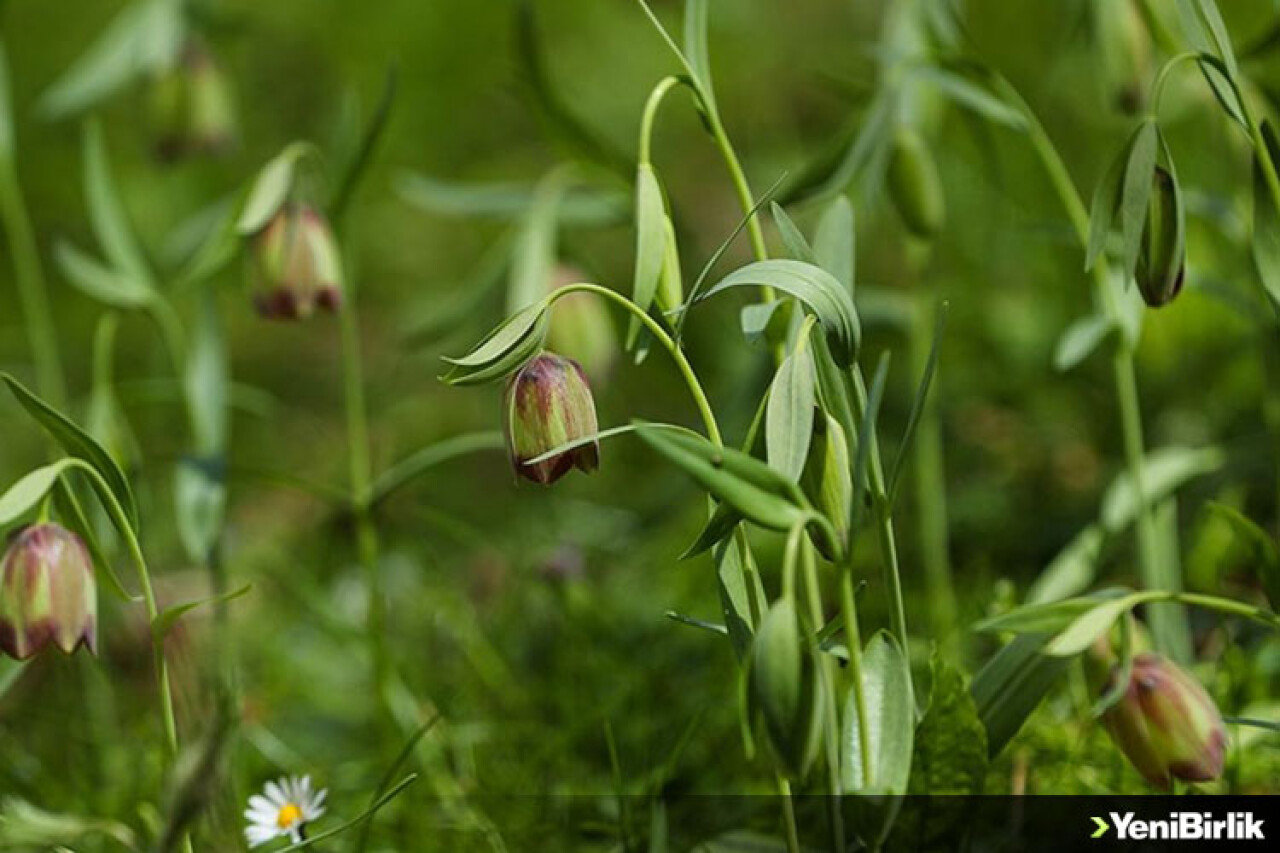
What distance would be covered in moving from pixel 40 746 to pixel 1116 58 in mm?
1212

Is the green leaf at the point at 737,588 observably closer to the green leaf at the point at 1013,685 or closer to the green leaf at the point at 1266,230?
the green leaf at the point at 1013,685

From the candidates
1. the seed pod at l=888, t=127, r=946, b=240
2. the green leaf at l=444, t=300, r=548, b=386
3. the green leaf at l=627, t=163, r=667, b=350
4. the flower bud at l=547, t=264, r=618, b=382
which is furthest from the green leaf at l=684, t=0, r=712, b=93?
the flower bud at l=547, t=264, r=618, b=382

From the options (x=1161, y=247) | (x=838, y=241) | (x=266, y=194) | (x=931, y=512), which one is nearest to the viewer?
(x=1161, y=247)

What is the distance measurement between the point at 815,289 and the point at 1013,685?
0.30 metres

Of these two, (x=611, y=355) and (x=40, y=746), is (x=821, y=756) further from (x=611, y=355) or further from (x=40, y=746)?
(x=40, y=746)

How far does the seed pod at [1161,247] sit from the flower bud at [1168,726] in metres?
0.25

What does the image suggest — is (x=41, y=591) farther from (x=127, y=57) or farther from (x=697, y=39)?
A: (x=127, y=57)

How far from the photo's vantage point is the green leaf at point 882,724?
0.92 m

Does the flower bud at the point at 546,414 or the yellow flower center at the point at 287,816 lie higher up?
the flower bud at the point at 546,414

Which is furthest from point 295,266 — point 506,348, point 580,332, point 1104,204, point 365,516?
point 1104,204

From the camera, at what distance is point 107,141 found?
3.21 m

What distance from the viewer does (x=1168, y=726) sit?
98 centimetres

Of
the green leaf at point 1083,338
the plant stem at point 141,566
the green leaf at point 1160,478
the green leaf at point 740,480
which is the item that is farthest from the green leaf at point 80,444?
the green leaf at point 1160,478

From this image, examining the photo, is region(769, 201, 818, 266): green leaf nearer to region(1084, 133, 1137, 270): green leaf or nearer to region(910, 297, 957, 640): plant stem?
region(1084, 133, 1137, 270): green leaf
